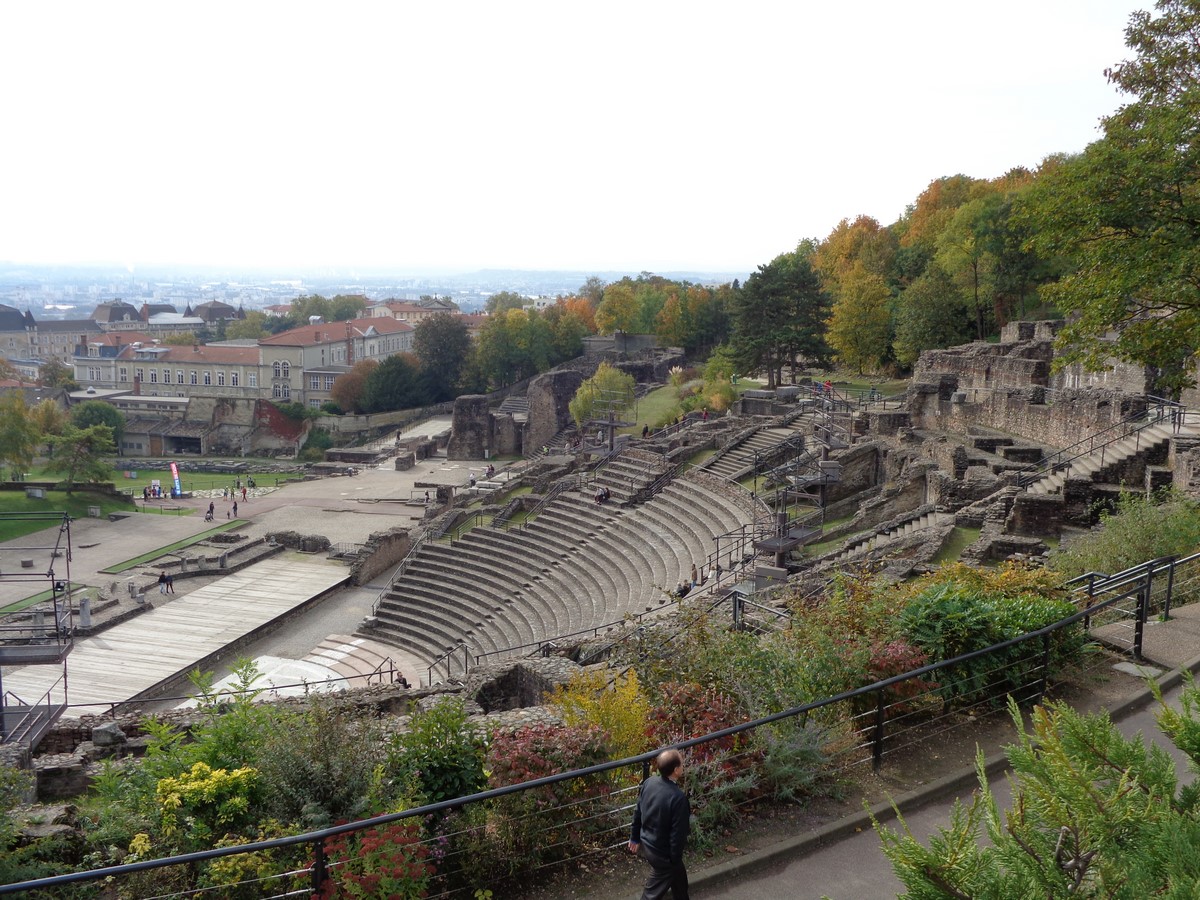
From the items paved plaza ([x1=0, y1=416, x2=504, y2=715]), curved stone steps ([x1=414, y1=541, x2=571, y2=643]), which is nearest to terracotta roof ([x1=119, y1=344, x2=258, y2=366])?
paved plaza ([x1=0, y1=416, x2=504, y2=715])

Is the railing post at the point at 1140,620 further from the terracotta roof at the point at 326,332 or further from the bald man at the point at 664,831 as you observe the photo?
the terracotta roof at the point at 326,332

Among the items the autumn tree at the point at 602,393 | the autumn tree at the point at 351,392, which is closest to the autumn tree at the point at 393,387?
the autumn tree at the point at 351,392

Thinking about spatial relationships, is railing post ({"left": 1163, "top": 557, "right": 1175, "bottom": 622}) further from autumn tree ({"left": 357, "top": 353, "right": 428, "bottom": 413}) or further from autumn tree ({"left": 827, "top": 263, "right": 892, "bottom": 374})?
autumn tree ({"left": 357, "top": 353, "right": 428, "bottom": 413})

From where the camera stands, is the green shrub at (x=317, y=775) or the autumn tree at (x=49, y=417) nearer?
the green shrub at (x=317, y=775)

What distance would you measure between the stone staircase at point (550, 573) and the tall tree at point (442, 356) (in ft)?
152

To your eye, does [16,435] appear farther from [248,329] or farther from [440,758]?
[248,329]

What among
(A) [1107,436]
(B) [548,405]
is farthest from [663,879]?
(B) [548,405]

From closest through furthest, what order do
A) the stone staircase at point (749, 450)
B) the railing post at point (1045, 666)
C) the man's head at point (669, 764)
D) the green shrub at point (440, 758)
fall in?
the man's head at point (669, 764), the green shrub at point (440, 758), the railing post at point (1045, 666), the stone staircase at point (749, 450)

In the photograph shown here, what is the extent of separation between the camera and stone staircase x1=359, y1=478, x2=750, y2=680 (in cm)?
2391

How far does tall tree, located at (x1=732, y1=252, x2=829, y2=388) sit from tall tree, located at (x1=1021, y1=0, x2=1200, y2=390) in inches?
1227

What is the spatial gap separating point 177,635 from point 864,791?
25451mm

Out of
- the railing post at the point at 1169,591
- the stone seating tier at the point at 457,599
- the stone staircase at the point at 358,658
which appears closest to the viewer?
the railing post at the point at 1169,591

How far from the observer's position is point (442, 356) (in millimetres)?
77625

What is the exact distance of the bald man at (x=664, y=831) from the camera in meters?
5.54
